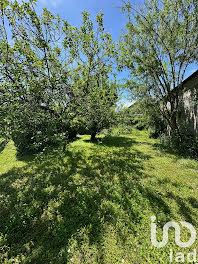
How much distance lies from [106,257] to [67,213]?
119 centimetres

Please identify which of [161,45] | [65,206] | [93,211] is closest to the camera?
[93,211]

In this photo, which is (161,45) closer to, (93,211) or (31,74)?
(31,74)

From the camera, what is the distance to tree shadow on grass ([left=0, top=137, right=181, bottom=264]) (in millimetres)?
1980

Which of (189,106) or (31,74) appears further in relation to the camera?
(189,106)

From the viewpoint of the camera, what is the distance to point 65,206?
2734 mm

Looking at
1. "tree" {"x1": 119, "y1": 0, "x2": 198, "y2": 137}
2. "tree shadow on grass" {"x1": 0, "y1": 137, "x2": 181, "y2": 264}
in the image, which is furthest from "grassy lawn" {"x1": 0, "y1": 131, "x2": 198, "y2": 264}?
"tree" {"x1": 119, "y1": 0, "x2": 198, "y2": 137}

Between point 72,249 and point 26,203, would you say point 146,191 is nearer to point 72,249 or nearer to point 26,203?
point 72,249

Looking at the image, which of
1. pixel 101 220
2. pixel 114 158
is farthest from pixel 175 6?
pixel 101 220

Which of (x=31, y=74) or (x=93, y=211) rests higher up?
(x=31, y=74)

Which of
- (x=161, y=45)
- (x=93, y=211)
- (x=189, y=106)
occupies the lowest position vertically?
(x=93, y=211)

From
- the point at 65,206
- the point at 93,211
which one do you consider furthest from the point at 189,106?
the point at 65,206

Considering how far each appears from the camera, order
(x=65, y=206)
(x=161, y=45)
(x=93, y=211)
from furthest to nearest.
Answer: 1. (x=161, y=45)
2. (x=65, y=206)
3. (x=93, y=211)

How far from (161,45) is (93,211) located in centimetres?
832

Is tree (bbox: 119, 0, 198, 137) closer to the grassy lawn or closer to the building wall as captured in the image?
the building wall
